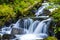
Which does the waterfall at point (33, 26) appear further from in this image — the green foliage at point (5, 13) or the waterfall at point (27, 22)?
the green foliage at point (5, 13)

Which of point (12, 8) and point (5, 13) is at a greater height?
point (12, 8)

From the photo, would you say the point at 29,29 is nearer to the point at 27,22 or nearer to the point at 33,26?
the point at 33,26

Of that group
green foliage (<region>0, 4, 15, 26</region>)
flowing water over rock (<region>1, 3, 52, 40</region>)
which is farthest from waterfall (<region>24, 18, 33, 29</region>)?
green foliage (<region>0, 4, 15, 26</region>)

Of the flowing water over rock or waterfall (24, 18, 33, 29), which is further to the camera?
waterfall (24, 18, 33, 29)

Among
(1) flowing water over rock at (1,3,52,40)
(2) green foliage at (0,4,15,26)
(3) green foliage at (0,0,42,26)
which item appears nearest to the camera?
(1) flowing water over rock at (1,3,52,40)

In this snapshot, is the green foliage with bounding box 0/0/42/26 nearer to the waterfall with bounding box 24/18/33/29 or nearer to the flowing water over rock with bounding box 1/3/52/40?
the flowing water over rock with bounding box 1/3/52/40

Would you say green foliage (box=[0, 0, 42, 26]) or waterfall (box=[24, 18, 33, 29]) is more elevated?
green foliage (box=[0, 0, 42, 26])

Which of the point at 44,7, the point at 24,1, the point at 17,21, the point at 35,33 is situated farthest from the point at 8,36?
the point at 24,1

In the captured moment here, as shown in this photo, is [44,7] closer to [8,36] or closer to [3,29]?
[3,29]

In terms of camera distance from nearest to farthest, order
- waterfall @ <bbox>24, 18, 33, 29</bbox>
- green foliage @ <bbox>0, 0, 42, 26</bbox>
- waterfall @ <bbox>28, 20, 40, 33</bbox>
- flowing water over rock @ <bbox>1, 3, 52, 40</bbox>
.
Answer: flowing water over rock @ <bbox>1, 3, 52, 40</bbox>, waterfall @ <bbox>28, 20, 40, 33</bbox>, waterfall @ <bbox>24, 18, 33, 29</bbox>, green foliage @ <bbox>0, 0, 42, 26</bbox>

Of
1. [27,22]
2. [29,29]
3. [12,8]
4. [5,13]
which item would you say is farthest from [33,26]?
[12,8]

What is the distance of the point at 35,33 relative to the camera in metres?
15.5

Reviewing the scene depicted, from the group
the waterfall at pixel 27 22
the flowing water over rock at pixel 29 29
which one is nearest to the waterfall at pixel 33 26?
the flowing water over rock at pixel 29 29

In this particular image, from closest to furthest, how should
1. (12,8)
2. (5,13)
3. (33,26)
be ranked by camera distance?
(33,26) → (5,13) → (12,8)
